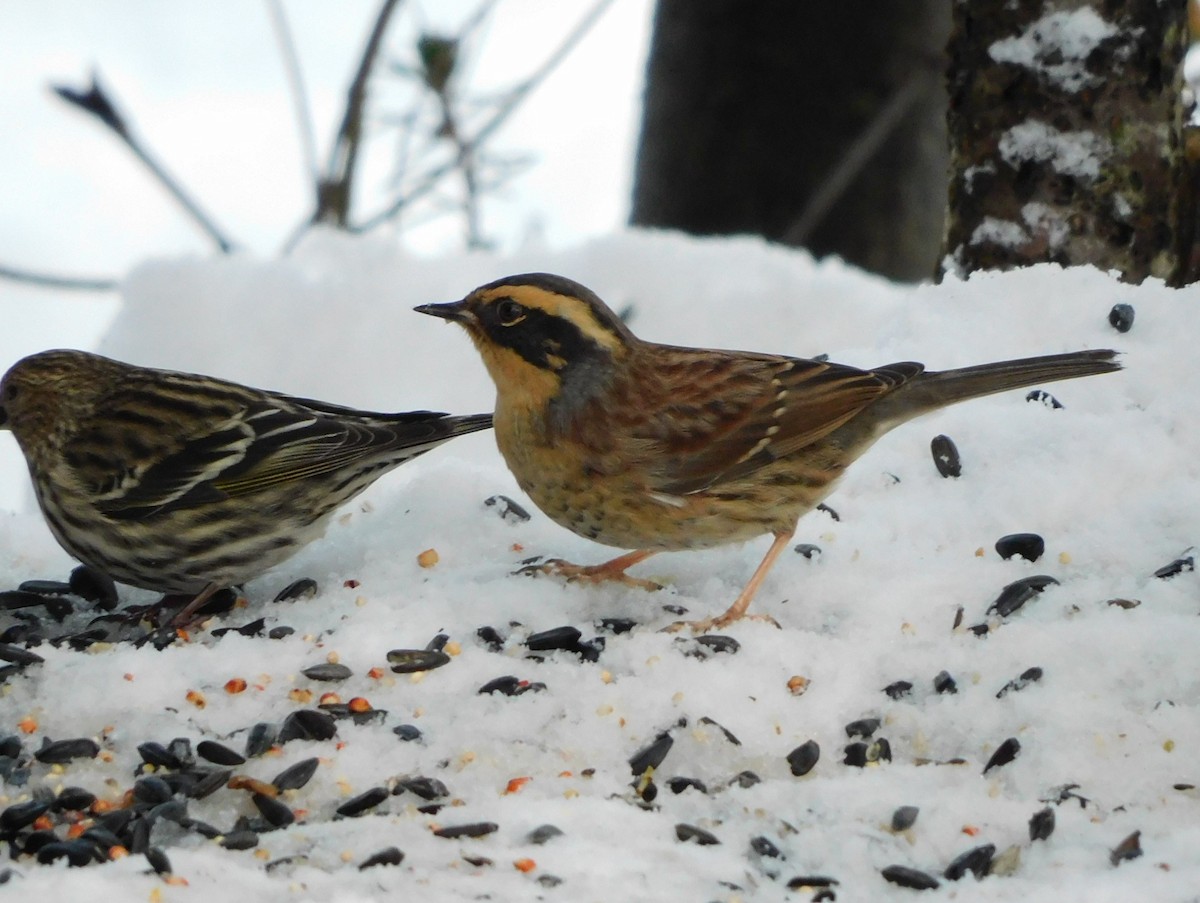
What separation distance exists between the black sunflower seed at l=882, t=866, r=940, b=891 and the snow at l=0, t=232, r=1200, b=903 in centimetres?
4

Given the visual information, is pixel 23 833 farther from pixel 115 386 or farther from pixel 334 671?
pixel 115 386

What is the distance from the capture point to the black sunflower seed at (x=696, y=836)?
3770mm

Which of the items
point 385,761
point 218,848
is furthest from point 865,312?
point 218,848

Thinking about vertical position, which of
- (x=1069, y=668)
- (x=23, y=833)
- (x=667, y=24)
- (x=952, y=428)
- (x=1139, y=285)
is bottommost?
(x=23, y=833)

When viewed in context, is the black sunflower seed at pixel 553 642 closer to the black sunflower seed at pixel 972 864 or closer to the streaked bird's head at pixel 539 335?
the streaked bird's head at pixel 539 335

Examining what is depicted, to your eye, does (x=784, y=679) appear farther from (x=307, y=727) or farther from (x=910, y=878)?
(x=307, y=727)

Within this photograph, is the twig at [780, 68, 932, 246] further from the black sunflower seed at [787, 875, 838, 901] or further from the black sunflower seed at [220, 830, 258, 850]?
the black sunflower seed at [220, 830, 258, 850]

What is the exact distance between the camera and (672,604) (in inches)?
204

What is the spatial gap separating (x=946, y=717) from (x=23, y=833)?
93.7 inches

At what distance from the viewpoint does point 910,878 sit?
3.63 m

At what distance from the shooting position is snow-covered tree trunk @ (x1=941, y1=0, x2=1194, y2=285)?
6.39 meters

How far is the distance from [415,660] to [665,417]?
1.30m

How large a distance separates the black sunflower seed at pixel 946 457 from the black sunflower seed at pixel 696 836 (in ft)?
7.79

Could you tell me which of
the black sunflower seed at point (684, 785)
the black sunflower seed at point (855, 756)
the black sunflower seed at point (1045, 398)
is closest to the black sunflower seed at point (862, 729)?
the black sunflower seed at point (855, 756)
